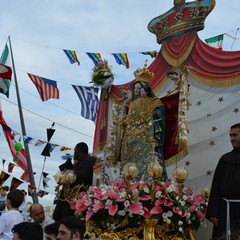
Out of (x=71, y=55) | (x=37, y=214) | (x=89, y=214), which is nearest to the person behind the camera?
(x=89, y=214)

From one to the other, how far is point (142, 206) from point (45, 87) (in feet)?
17.2

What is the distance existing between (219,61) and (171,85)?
0.93 meters

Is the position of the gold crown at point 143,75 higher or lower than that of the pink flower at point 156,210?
higher

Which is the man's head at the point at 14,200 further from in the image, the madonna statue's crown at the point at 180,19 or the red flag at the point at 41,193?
the red flag at the point at 41,193

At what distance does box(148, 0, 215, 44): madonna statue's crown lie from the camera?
261 inches

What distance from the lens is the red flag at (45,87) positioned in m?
9.46

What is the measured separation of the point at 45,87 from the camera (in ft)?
31.2

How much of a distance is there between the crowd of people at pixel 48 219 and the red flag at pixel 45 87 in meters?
3.14

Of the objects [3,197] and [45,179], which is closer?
[3,197]

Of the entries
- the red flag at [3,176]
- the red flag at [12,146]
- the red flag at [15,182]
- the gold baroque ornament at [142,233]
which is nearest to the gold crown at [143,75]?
the gold baroque ornament at [142,233]

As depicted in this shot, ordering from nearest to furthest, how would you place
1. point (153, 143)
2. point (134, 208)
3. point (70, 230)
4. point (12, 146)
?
point (70, 230)
point (134, 208)
point (153, 143)
point (12, 146)

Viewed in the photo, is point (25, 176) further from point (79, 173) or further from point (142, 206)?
point (142, 206)

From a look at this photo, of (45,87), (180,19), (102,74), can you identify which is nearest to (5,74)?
(45,87)

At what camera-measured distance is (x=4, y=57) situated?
966 centimetres
